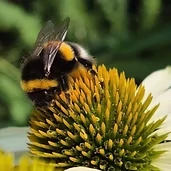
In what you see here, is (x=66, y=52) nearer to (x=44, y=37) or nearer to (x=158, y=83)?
(x=44, y=37)

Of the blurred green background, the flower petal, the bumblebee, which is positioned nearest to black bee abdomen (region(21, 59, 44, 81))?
the bumblebee

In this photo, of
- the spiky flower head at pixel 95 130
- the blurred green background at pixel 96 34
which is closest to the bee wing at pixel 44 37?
the spiky flower head at pixel 95 130

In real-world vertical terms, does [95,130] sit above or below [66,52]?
below

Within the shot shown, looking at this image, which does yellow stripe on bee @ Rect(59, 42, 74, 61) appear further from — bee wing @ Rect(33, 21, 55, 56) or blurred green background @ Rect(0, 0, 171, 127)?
blurred green background @ Rect(0, 0, 171, 127)

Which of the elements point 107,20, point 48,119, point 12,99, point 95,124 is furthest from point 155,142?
point 107,20

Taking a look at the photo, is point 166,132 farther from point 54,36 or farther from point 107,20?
point 107,20

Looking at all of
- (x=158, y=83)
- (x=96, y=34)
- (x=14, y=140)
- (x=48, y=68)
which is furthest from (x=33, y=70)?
(x=96, y=34)
